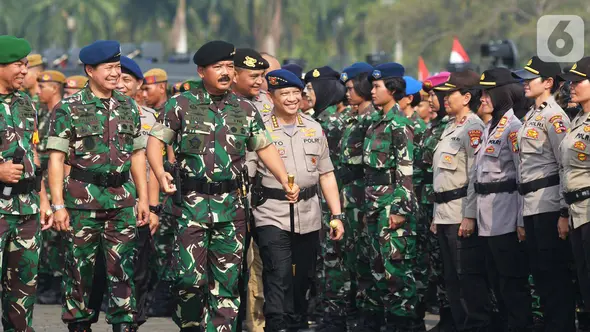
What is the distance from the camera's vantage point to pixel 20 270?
397 inches

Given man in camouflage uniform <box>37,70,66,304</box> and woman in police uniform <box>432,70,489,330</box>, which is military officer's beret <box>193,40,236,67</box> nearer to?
woman in police uniform <box>432,70,489,330</box>

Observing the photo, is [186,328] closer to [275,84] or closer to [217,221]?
[217,221]

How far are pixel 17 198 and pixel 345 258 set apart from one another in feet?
12.8

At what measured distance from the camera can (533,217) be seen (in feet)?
34.5

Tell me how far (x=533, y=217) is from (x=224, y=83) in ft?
8.82

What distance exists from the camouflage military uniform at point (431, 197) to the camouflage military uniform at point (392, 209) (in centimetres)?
70

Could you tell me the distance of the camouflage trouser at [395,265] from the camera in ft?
39.5

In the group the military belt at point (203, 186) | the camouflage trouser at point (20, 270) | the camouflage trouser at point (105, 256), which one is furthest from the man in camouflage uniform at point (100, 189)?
the military belt at point (203, 186)

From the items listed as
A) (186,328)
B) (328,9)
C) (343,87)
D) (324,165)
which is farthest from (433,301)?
(328,9)

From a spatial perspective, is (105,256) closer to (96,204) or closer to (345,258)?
(96,204)

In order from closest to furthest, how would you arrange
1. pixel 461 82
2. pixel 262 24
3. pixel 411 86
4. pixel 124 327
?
1. pixel 124 327
2. pixel 461 82
3. pixel 411 86
4. pixel 262 24

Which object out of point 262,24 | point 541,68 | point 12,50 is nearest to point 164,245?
point 12,50

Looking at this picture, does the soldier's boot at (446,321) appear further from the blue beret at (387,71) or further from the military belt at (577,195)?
the military belt at (577,195)

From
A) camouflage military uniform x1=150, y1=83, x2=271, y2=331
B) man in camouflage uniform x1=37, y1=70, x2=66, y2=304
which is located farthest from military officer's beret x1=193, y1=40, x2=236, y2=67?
man in camouflage uniform x1=37, y1=70, x2=66, y2=304
